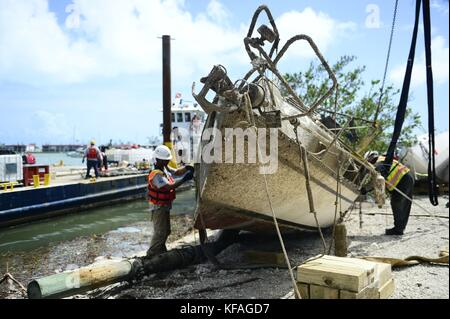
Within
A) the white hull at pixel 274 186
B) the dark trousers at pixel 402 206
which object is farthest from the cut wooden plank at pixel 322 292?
the dark trousers at pixel 402 206

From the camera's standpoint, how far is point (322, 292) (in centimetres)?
336

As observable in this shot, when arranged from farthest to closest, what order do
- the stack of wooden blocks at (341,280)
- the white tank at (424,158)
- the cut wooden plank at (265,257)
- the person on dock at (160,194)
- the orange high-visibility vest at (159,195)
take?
the white tank at (424,158)
the orange high-visibility vest at (159,195)
the person on dock at (160,194)
the cut wooden plank at (265,257)
the stack of wooden blocks at (341,280)

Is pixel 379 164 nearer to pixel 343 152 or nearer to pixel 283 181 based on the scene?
pixel 343 152

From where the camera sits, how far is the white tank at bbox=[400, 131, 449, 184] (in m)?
13.4

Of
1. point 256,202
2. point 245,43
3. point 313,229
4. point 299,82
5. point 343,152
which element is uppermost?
point 299,82

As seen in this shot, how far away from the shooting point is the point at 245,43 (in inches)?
197

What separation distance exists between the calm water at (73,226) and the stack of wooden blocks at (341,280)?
7.19m

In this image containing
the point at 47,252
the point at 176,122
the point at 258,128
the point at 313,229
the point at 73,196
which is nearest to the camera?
the point at 258,128

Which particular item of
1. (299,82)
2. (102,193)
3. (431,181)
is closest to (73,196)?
(102,193)

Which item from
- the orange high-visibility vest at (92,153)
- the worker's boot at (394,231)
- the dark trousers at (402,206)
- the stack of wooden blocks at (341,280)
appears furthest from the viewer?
the orange high-visibility vest at (92,153)

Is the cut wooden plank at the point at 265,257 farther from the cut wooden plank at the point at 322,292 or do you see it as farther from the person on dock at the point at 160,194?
the cut wooden plank at the point at 322,292

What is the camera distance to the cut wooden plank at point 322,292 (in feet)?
10.7

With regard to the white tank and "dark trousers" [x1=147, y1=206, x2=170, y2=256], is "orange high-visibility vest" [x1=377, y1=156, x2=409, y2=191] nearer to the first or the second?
"dark trousers" [x1=147, y1=206, x2=170, y2=256]

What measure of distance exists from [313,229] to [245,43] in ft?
11.5
